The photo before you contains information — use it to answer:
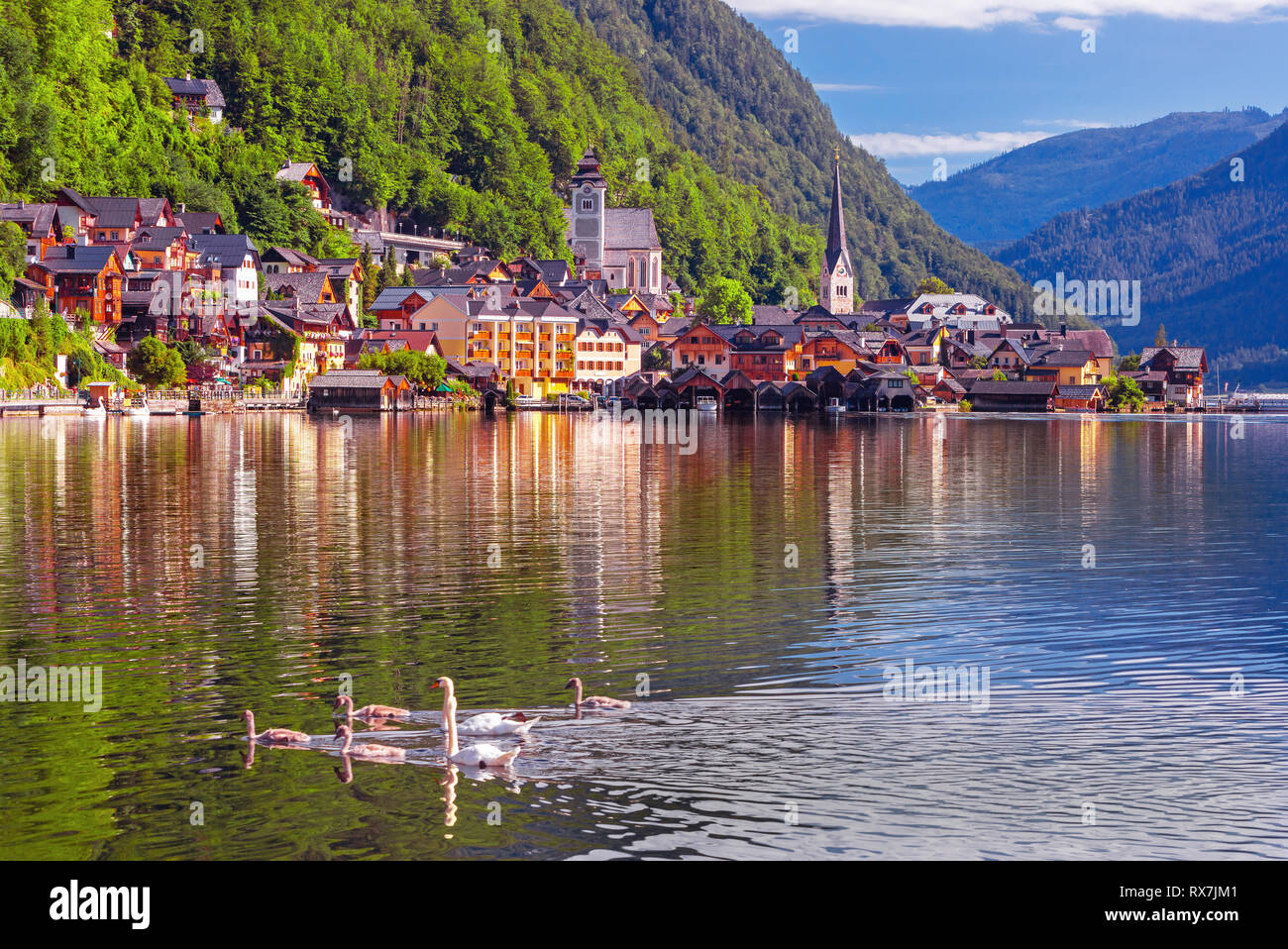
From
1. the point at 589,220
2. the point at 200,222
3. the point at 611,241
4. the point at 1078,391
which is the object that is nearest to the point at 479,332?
the point at 200,222

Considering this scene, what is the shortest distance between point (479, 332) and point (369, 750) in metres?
121

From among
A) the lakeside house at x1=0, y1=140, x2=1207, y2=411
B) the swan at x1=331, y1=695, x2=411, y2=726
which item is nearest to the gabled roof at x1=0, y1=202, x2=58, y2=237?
the lakeside house at x1=0, y1=140, x2=1207, y2=411

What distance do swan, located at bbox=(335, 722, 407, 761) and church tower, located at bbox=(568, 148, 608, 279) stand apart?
593 ft

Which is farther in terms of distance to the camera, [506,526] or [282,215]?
[282,215]

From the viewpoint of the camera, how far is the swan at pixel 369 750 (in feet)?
54.5

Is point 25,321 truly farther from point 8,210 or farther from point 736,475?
point 736,475

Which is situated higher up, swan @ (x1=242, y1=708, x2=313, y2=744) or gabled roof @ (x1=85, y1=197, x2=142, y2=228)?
gabled roof @ (x1=85, y1=197, x2=142, y2=228)

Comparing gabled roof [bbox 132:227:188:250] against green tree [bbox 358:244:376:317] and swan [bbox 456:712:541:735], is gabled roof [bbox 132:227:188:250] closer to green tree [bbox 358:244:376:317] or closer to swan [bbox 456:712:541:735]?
green tree [bbox 358:244:376:317]

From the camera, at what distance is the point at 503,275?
160 metres

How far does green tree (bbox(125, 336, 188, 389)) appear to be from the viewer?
108 metres

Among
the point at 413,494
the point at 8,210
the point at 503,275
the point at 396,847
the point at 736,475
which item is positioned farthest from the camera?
the point at 503,275

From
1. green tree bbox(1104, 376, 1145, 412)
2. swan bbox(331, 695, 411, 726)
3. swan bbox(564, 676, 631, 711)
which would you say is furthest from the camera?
green tree bbox(1104, 376, 1145, 412)

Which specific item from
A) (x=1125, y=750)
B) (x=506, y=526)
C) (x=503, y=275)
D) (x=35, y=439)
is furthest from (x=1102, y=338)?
(x=1125, y=750)

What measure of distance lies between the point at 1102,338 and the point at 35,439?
157m
